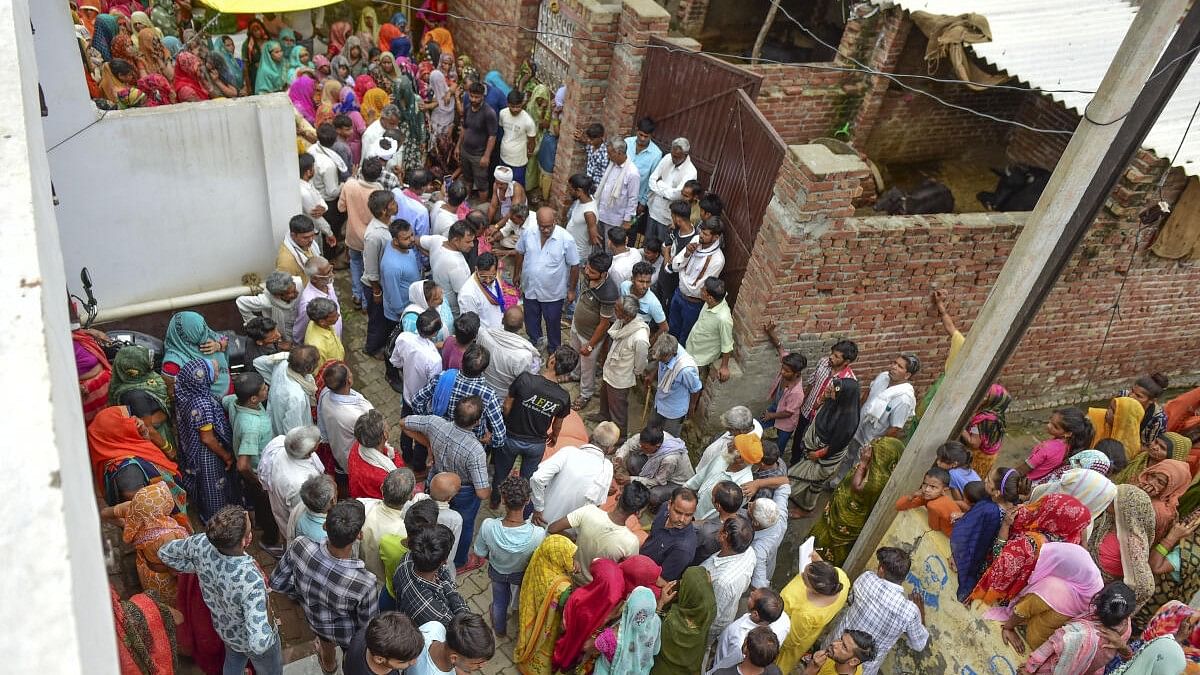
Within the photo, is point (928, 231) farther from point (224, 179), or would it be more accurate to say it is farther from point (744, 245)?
point (224, 179)

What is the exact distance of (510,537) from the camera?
189 inches

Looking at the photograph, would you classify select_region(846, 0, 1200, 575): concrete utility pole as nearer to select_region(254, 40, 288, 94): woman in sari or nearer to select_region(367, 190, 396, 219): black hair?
select_region(367, 190, 396, 219): black hair

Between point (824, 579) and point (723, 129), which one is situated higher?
point (723, 129)

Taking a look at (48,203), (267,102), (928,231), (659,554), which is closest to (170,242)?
(267,102)

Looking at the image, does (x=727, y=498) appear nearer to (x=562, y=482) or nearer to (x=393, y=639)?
(x=562, y=482)

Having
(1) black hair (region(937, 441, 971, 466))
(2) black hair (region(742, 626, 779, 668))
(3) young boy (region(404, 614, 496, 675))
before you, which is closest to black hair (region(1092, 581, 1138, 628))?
(1) black hair (region(937, 441, 971, 466))

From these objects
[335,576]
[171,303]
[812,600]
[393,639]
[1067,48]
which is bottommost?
[171,303]

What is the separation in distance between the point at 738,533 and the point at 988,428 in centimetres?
240

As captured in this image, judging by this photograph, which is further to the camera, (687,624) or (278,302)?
(278,302)

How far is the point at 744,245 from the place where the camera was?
24.1 ft

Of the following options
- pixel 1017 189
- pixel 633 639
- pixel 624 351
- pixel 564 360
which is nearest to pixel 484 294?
pixel 564 360

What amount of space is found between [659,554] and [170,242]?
451 centimetres

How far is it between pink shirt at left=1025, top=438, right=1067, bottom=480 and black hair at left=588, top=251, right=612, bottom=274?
3.35 meters

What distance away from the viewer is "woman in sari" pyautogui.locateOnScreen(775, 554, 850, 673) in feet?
15.2
